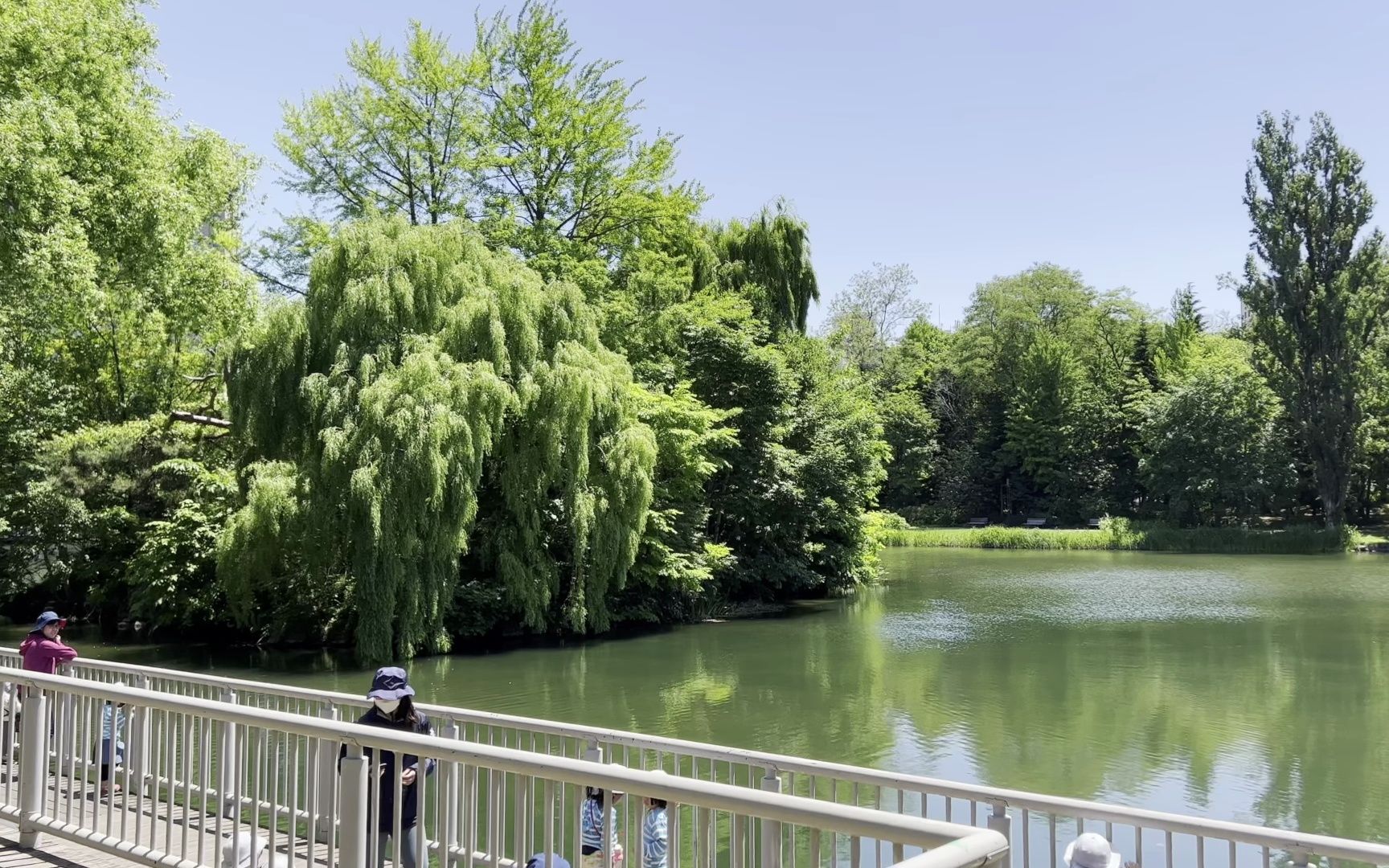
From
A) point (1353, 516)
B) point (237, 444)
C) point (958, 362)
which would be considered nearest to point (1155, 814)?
point (237, 444)

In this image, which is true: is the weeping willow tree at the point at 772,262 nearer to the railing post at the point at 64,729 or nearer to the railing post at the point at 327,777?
the railing post at the point at 64,729

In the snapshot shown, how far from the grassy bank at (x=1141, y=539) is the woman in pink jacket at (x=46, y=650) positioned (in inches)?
1525

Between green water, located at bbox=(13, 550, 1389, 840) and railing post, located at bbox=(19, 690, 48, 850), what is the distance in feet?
27.6

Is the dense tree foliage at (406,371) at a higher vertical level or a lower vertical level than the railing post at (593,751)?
higher

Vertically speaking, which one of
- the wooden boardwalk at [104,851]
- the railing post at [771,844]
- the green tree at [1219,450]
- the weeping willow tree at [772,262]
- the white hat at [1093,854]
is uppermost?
the weeping willow tree at [772,262]

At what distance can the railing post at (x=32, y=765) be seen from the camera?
5102 millimetres

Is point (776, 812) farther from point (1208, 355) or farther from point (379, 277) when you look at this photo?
point (1208, 355)

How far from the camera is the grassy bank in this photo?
151ft

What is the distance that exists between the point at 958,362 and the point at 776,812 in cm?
6714

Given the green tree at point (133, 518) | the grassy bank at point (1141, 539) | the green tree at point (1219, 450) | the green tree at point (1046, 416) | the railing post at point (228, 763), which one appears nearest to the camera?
the railing post at point (228, 763)

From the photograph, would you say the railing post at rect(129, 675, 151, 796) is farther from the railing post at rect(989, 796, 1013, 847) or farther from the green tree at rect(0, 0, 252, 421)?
the green tree at rect(0, 0, 252, 421)

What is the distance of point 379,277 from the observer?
765 inches

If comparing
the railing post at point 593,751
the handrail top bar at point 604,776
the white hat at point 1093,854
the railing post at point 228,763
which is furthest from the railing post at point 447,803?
the white hat at point 1093,854

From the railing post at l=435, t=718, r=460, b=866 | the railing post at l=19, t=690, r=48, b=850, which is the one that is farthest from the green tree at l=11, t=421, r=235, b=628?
the railing post at l=435, t=718, r=460, b=866
